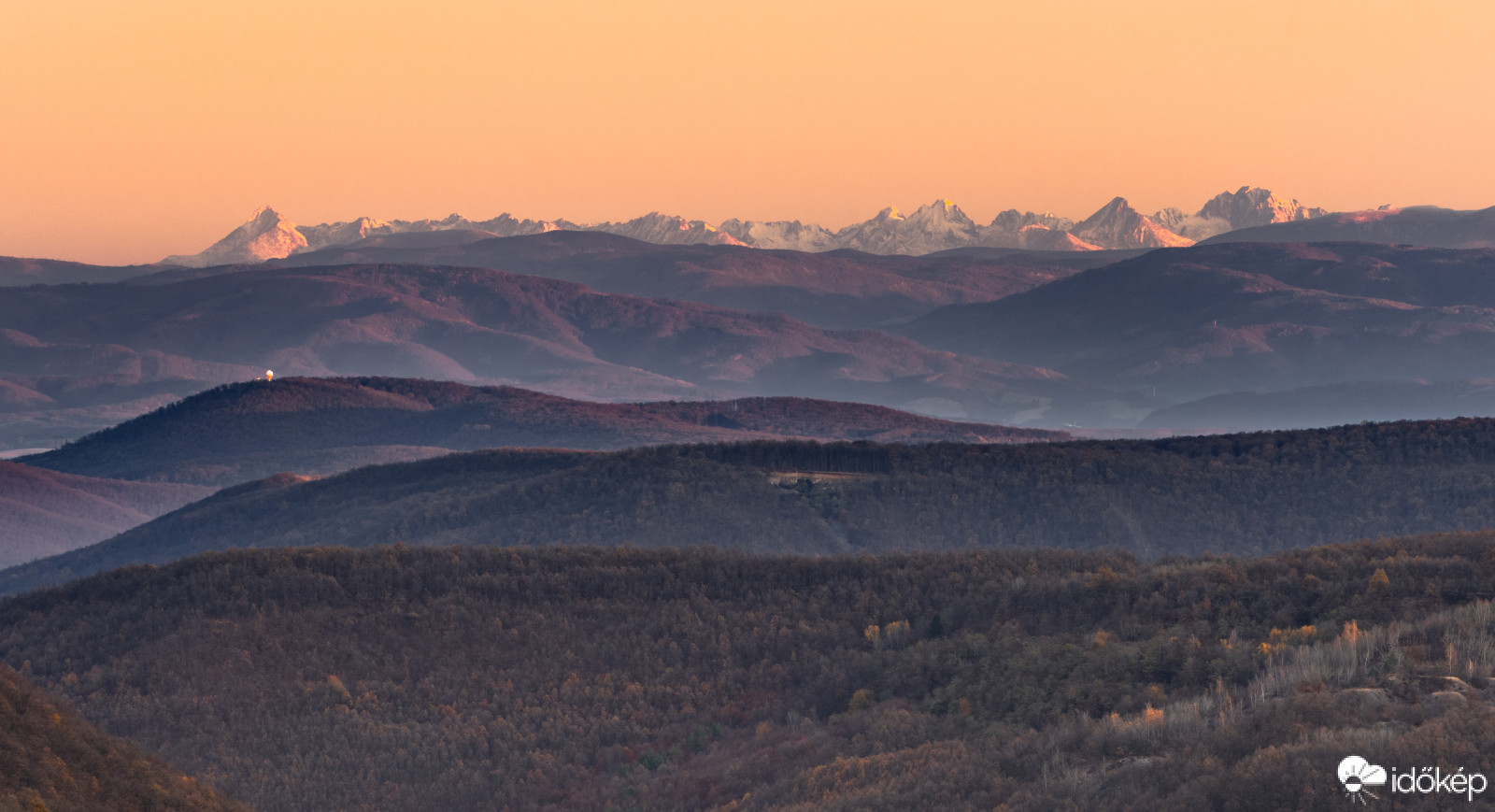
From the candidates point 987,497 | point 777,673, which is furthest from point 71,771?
point 987,497

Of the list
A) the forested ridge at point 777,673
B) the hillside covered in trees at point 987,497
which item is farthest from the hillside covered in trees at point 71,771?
the hillside covered in trees at point 987,497

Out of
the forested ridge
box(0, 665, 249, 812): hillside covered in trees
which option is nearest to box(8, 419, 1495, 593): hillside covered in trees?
the forested ridge

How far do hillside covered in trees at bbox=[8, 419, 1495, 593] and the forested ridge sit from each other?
46.0m

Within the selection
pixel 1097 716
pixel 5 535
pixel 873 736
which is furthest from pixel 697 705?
pixel 5 535

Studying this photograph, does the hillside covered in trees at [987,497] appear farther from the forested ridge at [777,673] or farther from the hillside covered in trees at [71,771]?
the hillside covered in trees at [71,771]

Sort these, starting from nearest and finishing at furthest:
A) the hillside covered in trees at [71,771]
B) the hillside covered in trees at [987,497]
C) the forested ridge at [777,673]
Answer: the hillside covered in trees at [71,771] → the forested ridge at [777,673] → the hillside covered in trees at [987,497]

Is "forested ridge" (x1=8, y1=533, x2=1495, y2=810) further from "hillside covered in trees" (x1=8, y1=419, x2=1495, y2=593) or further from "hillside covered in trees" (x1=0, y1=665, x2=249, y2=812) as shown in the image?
"hillside covered in trees" (x1=8, y1=419, x2=1495, y2=593)

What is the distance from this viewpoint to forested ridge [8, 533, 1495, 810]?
88.5 feet

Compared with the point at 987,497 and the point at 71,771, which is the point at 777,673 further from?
the point at 987,497

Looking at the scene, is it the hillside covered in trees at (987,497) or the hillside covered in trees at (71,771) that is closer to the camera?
the hillside covered in trees at (71,771)

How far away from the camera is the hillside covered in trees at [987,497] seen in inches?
3875

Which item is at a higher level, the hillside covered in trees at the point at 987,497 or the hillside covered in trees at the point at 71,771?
the hillside covered in trees at the point at 71,771

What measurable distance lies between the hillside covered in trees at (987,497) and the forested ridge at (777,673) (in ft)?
151

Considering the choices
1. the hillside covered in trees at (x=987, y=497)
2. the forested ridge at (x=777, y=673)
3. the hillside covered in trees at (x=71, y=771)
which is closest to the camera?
the hillside covered in trees at (x=71, y=771)
